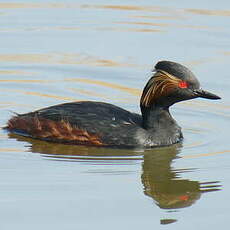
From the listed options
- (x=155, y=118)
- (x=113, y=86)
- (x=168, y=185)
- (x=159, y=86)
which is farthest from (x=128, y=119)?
(x=113, y=86)

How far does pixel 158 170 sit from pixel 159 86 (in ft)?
4.01

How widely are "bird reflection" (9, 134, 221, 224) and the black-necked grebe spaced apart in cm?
13

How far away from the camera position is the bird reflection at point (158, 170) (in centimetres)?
1035

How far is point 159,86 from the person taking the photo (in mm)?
12164

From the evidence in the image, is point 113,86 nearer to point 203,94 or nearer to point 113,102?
point 113,102

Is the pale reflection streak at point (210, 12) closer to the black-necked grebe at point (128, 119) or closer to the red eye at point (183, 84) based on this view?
the black-necked grebe at point (128, 119)

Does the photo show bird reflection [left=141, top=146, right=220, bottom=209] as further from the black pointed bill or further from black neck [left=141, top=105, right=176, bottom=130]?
the black pointed bill

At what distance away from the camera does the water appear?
9766mm

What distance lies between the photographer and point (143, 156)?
467 inches

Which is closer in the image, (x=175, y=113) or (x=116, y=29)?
(x=175, y=113)

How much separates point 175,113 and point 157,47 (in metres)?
2.81

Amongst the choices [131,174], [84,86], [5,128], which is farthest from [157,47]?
[131,174]

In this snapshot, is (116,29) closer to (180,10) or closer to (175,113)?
(180,10)

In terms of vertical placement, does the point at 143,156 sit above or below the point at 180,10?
below
